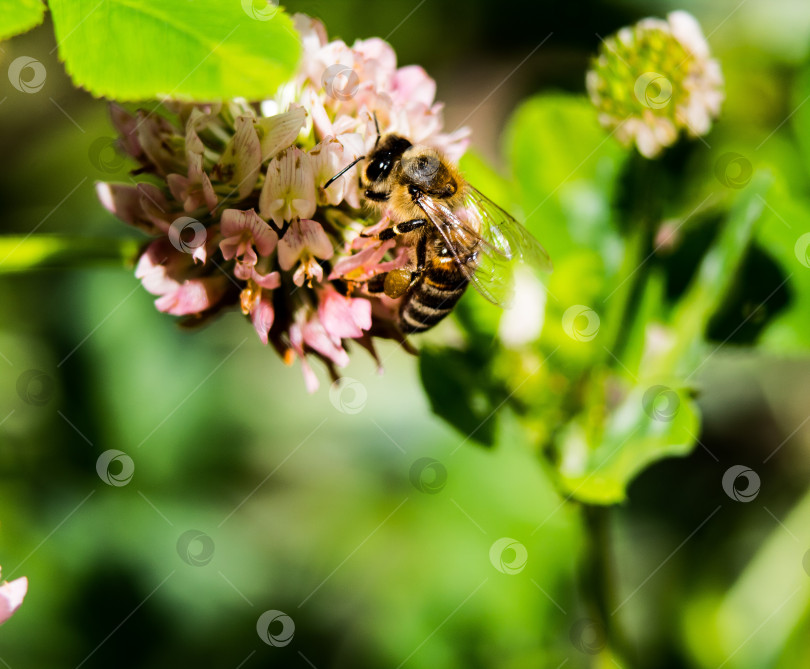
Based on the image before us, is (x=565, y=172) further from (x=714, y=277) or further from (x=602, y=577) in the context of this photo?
(x=602, y=577)

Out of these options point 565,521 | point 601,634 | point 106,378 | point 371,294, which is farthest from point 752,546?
point 106,378

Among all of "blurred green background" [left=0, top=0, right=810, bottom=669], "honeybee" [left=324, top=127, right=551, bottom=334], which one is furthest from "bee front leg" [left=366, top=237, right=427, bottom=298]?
"blurred green background" [left=0, top=0, right=810, bottom=669]

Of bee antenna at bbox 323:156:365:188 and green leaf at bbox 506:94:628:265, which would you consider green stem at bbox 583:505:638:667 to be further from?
bee antenna at bbox 323:156:365:188

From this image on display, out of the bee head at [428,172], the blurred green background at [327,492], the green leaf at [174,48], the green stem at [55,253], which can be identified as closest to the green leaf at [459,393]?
the bee head at [428,172]

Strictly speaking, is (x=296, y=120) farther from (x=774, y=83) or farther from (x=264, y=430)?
(x=774, y=83)

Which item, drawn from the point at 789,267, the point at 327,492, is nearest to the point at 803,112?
the point at 789,267

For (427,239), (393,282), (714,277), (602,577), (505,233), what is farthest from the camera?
(602,577)
